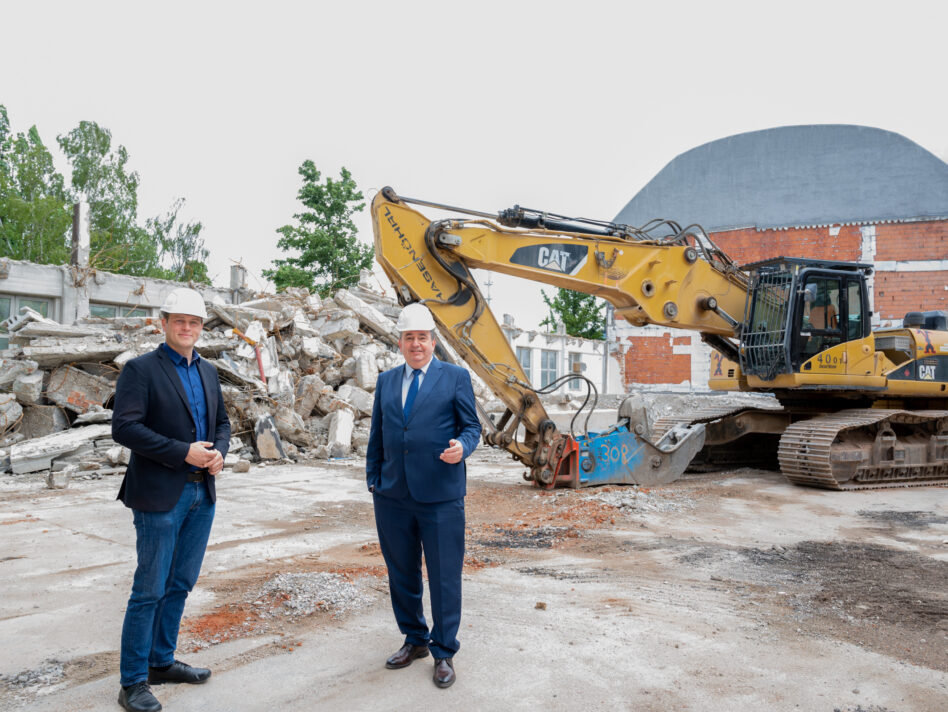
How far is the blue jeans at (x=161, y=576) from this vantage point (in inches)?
125

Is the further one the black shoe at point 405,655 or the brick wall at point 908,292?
the brick wall at point 908,292

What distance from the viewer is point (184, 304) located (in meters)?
3.43

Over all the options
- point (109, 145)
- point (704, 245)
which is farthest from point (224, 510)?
point (109, 145)

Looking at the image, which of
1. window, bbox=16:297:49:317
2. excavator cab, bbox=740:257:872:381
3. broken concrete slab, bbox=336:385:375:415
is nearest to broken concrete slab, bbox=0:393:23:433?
broken concrete slab, bbox=336:385:375:415

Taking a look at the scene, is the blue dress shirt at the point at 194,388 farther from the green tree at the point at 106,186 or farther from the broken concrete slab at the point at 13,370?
the green tree at the point at 106,186

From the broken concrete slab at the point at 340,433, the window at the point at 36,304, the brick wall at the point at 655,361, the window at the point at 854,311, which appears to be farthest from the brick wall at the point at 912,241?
the window at the point at 36,304

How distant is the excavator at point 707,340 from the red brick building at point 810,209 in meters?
12.1

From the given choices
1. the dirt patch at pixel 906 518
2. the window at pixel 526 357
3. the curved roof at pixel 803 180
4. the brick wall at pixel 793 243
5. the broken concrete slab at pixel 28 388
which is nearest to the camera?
the dirt patch at pixel 906 518

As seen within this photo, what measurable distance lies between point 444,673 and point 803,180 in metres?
24.1

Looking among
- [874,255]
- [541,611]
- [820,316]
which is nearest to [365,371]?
[820,316]

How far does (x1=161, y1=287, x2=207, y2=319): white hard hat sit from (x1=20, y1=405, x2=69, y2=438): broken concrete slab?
389 inches

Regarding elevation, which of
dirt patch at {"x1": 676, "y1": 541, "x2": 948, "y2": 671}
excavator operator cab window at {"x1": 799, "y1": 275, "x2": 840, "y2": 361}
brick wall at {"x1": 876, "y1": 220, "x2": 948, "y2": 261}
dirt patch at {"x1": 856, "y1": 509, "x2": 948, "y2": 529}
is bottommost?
dirt patch at {"x1": 856, "y1": 509, "x2": 948, "y2": 529}

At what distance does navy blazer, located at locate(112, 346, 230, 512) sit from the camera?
3.18m

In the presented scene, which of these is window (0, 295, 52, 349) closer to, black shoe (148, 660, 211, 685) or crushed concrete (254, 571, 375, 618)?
crushed concrete (254, 571, 375, 618)
